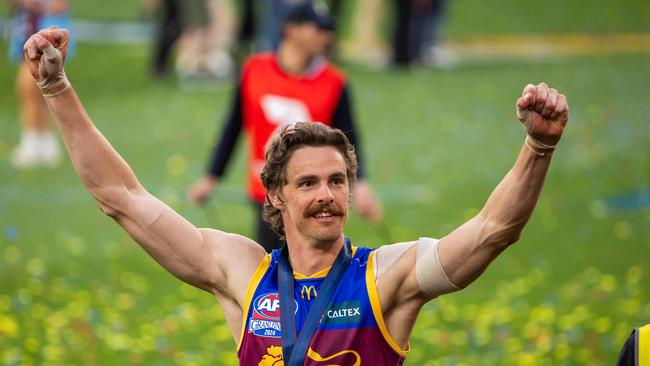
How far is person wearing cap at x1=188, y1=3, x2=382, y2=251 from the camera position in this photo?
29.2 feet

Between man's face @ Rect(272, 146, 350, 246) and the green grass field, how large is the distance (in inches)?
169

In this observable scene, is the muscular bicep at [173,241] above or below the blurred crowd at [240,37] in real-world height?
below

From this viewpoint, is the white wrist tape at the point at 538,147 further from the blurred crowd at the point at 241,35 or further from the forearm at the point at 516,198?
the blurred crowd at the point at 241,35

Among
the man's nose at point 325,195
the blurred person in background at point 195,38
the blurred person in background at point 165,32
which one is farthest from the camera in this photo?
the blurred person in background at point 165,32

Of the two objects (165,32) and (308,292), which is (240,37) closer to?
(165,32)

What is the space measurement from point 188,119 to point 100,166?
14.4 m

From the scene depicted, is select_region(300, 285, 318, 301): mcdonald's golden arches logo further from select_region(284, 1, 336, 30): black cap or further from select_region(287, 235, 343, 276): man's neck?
select_region(284, 1, 336, 30): black cap

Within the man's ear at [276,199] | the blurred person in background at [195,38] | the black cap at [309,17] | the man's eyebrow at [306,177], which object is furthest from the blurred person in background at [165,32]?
the man's eyebrow at [306,177]

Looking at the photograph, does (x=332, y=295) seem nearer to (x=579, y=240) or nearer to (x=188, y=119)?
(x=579, y=240)

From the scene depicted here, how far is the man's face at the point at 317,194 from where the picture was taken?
503 centimetres

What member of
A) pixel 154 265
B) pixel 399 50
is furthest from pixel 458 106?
pixel 154 265

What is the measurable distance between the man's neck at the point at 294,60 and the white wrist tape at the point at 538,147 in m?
4.71

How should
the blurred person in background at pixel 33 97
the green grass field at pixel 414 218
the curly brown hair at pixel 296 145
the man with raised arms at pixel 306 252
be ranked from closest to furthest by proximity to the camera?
the man with raised arms at pixel 306 252 → the curly brown hair at pixel 296 145 → the green grass field at pixel 414 218 → the blurred person in background at pixel 33 97

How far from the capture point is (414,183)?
15.7 meters
